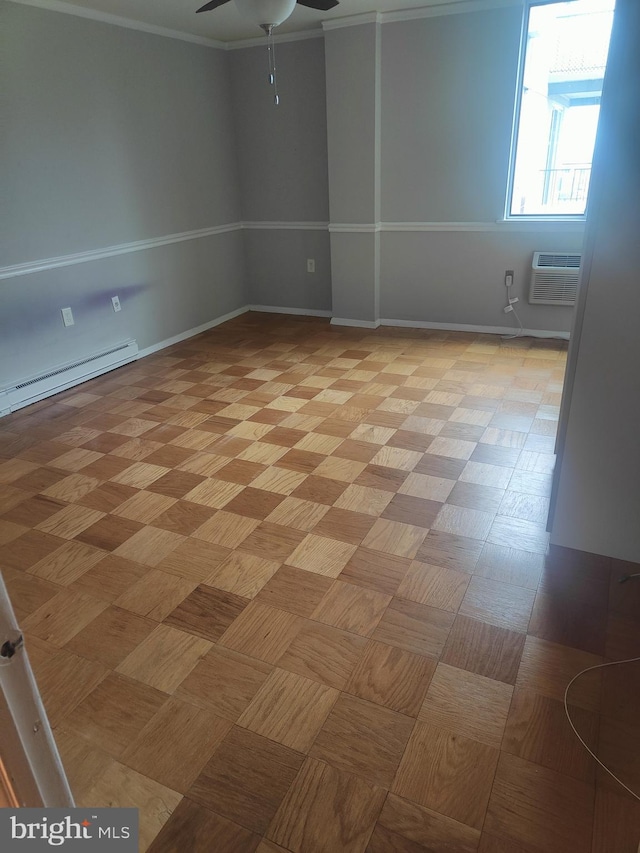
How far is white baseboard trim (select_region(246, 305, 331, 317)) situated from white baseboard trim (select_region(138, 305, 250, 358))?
113 mm

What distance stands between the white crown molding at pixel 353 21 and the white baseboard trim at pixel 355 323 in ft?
6.94

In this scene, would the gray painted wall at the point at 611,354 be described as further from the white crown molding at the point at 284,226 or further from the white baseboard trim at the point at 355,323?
the white crown molding at the point at 284,226

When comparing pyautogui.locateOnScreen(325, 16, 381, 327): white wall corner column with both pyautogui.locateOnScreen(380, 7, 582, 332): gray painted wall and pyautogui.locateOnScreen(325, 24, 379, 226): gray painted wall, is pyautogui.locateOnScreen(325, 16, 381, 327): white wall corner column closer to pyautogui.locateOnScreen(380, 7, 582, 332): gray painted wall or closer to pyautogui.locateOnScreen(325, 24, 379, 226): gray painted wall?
pyautogui.locateOnScreen(325, 24, 379, 226): gray painted wall

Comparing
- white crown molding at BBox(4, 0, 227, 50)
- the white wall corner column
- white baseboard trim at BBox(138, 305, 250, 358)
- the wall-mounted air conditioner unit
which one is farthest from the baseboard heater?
the wall-mounted air conditioner unit

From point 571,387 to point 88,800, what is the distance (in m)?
1.83

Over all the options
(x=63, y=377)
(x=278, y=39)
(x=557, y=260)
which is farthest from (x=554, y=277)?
(x=63, y=377)

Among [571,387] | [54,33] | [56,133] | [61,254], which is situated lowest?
[571,387]

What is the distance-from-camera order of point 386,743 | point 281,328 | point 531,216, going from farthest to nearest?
point 281,328, point 531,216, point 386,743

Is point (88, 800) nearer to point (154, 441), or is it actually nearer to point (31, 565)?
point (31, 565)

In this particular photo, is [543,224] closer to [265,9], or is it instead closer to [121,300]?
[265,9]

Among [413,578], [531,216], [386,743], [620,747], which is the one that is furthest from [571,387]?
[531,216]

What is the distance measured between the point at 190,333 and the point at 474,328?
7.84 ft

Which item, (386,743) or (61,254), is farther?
(61,254)

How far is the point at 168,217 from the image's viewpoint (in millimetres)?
4418
